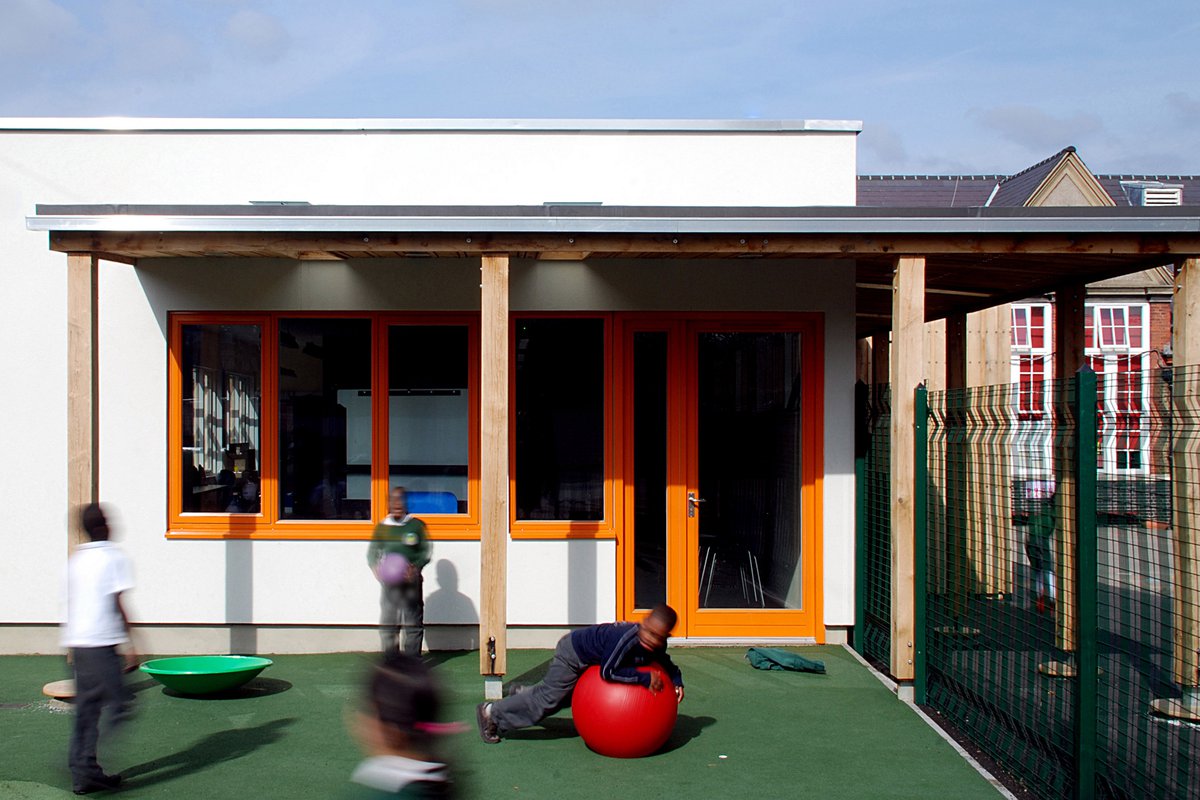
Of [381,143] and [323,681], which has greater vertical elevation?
[381,143]

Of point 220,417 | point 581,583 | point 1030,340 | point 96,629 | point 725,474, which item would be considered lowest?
point 581,583

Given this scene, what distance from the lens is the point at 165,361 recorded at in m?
9.26

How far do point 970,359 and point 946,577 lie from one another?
10.8 meters

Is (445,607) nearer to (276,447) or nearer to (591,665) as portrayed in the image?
(276,447)

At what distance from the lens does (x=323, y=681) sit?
8.31 meters

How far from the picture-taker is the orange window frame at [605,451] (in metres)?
9.28

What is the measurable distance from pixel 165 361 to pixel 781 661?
5.31m

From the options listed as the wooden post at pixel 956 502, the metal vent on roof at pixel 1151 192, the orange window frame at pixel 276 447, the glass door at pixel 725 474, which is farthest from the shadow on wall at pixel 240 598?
the metal vent on roof at pixel 1151 192

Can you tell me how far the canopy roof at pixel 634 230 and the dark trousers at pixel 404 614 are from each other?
2.36 metres

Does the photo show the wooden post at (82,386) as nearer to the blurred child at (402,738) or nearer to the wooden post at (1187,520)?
the blurred child at (402,738)

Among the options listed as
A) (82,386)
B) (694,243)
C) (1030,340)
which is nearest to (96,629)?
(82,386)

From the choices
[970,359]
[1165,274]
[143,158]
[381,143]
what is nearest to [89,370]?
[143,158]

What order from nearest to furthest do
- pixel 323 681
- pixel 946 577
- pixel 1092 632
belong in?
1. pixel 1092 632
2. pixel 946 577
3. pixel 323 681

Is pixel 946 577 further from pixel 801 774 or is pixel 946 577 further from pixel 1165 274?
pixel 1165 274
